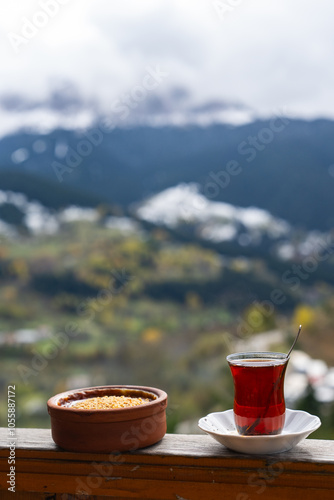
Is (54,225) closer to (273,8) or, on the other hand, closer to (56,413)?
(273,8)

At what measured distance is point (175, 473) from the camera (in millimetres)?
778

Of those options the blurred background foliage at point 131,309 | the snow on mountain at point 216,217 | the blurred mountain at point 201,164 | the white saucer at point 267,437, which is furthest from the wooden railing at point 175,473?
the blurred background foliage at point 131,309

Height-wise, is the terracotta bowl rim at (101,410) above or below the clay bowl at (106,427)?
above

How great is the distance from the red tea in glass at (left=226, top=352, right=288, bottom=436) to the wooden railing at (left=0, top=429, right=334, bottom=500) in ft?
0.15

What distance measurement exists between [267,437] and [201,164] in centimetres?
662

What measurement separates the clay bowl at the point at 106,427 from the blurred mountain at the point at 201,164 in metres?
5.12

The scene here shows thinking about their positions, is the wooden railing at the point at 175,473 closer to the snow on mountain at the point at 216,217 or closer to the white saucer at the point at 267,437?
the white saucer at the point at 267,437

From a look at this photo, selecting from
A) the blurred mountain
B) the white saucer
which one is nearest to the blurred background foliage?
the blurred mountain

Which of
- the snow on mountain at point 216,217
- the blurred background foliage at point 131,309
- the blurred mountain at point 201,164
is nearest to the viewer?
the blurred mountain at point 201,164

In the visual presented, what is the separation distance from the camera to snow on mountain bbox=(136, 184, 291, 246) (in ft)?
23.6

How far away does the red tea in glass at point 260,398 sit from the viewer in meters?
0.80

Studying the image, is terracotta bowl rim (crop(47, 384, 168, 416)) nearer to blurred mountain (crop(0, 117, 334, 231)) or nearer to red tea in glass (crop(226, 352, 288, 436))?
red tea in glass (crop(226, 352, 288, 436))

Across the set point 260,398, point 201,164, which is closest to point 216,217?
point 201,164

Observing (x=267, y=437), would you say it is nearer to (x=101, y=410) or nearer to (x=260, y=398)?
(x=260, y=398)
